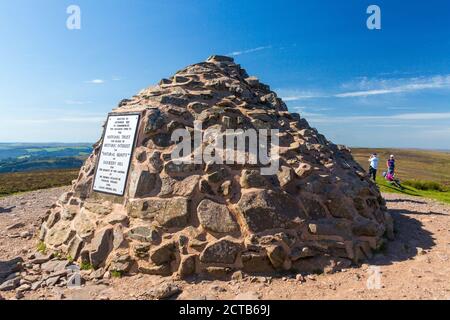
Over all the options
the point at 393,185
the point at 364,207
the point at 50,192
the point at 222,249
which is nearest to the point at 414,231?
the point at 364,207

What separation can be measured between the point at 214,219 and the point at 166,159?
74.3 inches

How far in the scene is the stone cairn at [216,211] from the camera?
5.82 m

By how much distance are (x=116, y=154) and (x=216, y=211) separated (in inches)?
125

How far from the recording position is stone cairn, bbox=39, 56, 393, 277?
582 centimetres

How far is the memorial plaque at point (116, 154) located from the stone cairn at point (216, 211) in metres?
0.21

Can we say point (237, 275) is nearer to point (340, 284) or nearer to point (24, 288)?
point (340, 284)

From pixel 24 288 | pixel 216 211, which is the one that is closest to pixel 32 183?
pixel 24 288

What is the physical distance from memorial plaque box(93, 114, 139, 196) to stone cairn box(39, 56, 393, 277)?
0.70ft

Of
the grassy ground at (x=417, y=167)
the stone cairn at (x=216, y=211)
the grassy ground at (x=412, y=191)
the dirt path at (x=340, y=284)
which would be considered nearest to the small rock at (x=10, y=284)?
the dirt path at (x=340, y=284)

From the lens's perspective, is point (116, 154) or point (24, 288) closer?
point (24, 288)

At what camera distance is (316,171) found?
24.0 feet

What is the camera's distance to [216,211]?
614 cm

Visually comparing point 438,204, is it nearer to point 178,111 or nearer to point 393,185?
point 393,185

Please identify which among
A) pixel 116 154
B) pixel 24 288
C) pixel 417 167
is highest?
pixel 116 154
